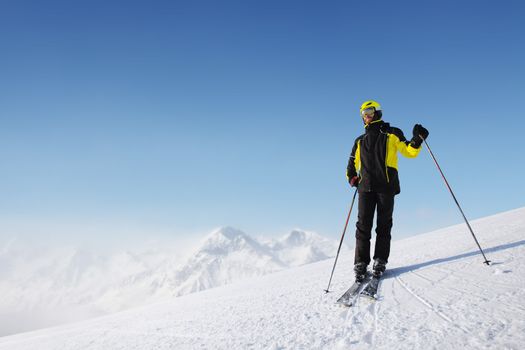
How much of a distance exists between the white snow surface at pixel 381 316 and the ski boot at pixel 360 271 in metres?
0.29

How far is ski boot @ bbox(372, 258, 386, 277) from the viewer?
5.60m

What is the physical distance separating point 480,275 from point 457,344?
203 centimetres

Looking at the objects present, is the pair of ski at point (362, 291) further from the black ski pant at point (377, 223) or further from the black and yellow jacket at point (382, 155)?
the black and yellow jacket at point (382, 155)

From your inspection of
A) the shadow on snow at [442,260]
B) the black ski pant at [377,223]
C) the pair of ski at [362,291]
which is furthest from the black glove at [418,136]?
the pair of ski at [362,291]

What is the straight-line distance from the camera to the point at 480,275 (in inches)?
180

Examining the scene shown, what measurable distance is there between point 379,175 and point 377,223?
826 millimetres

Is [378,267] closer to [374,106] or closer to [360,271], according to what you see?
[360,271]

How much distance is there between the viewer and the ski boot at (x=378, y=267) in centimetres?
560

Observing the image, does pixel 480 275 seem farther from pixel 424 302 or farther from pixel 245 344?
pixel 245 344

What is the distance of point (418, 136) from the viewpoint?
231 inches

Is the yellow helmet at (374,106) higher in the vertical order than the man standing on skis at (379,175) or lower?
higher

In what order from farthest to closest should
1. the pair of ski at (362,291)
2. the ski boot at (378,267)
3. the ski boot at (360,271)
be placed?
the ski boot at (378,267) → the ski boot at (360,271) → the pair of ski at (362,291)

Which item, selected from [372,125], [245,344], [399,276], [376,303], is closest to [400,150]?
[372,125]

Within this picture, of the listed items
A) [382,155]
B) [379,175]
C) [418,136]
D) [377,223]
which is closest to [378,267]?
[377,223]
